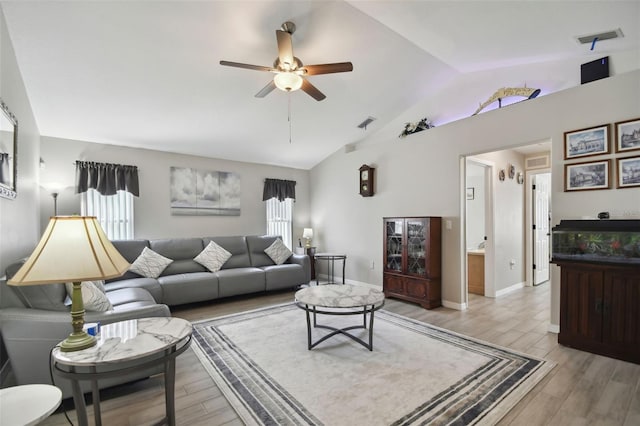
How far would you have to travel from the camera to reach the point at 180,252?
473cm

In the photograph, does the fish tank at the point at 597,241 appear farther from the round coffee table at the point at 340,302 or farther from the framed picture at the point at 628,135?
the round coffee table at the point at 340,302

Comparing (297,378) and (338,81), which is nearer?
(297,378)

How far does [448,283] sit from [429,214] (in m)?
1.00

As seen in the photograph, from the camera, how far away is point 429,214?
14.4ft

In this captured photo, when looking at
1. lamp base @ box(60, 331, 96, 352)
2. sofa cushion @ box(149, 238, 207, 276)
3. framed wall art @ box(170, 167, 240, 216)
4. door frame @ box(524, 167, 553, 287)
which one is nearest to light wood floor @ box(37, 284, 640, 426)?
lamp base @ box(60, 331, 96, 352)

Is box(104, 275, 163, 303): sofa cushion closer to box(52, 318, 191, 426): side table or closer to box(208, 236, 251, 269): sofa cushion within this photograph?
box(208, 236, 251, 269): sofa cushion

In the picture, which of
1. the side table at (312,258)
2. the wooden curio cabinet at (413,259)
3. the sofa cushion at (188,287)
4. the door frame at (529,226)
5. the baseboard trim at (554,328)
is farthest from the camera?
the side table at (312,258)

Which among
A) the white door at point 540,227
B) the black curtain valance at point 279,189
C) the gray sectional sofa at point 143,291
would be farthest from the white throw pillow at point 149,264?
the white door at point 540,227

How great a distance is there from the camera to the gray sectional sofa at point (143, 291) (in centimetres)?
187

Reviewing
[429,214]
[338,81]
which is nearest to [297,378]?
[429,214]

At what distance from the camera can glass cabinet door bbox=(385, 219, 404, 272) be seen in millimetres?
4523

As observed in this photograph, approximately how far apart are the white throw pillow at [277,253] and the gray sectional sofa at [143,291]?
0.26ft

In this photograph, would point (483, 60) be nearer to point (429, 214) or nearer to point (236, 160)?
point (429, 214)

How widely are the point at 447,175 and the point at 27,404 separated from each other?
4.37 m
